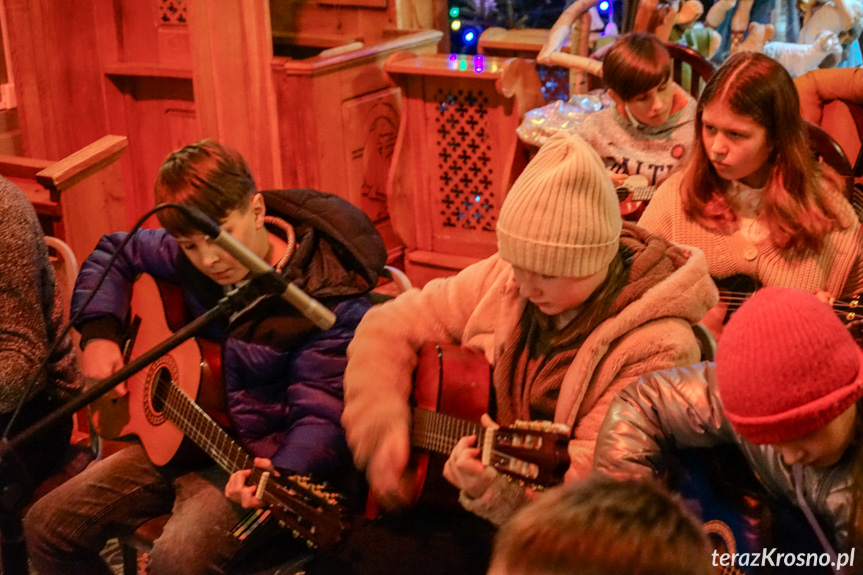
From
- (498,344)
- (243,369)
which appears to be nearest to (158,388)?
(243,369)

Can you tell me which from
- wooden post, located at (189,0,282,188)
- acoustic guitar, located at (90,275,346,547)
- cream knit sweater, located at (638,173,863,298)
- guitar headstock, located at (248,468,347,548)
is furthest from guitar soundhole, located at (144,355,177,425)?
wooden post, located at (189,0,282,188)

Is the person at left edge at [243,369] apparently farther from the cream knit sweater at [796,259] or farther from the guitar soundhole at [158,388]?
the cream knit sweater at [796,259]

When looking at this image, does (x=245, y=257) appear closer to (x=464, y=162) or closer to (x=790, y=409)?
(x=790, y=409)

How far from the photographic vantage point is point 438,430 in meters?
1.70

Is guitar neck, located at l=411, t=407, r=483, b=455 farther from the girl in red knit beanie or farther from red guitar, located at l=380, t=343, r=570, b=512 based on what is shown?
the girl in red knit beanie

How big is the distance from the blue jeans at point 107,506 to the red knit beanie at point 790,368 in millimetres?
1102

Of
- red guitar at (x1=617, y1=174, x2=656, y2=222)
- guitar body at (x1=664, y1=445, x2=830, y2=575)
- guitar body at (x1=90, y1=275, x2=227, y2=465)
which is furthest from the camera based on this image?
red guitar at (x1=617, y1=174, x2=656, y2=222)

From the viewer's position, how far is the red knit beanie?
3.67 ft

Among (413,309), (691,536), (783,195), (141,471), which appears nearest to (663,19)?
(783,195)

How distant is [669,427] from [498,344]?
410 mm

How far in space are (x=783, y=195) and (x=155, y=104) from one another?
3.30 metres

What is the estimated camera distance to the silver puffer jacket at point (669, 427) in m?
1.33

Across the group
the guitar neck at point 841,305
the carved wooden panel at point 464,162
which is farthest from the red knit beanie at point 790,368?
the carved wooden panel at point 464,162

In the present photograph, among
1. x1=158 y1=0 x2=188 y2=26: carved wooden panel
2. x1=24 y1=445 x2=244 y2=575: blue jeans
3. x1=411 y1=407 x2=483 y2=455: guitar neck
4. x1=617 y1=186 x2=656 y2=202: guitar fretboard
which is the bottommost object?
x1=24 y1=445 x2=244 y2=575: blue jeans
